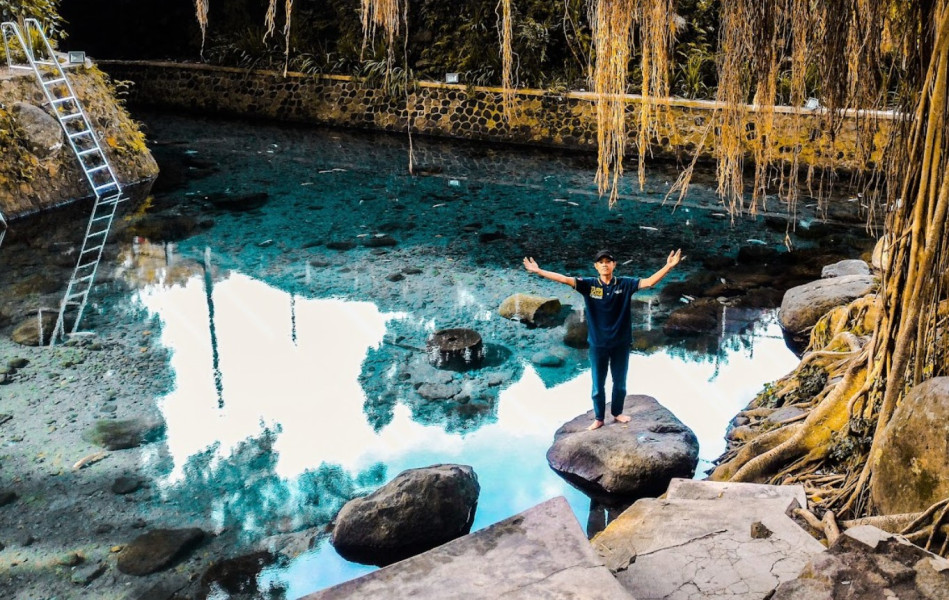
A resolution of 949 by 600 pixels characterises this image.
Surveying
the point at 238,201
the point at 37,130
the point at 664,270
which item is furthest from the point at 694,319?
the point at 37,130

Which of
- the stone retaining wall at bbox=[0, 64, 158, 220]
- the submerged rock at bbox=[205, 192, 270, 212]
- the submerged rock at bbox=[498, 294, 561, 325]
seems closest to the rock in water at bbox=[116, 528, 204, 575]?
the submerged rock at bbox=[498, 294, 561, 325]

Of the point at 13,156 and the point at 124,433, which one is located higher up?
the point at 13,156

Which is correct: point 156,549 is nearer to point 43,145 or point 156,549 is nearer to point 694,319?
point 694,319

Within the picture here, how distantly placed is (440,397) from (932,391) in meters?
3.68

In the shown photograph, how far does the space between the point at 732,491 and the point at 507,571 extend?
5.28 feet

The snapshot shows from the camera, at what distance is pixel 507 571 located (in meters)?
3.11

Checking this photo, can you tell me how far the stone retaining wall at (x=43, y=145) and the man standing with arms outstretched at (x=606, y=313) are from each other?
337 inches

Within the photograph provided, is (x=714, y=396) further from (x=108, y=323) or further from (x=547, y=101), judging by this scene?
(x=547, y=101)

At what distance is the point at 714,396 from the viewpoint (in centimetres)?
Answer: 671

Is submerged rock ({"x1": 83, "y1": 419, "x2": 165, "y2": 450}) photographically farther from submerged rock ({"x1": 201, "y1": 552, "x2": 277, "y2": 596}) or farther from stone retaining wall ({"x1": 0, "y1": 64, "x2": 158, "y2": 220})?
stone retaining wall ({"x1": 0, "y1": 64, "x2": 158, "y2": 220})

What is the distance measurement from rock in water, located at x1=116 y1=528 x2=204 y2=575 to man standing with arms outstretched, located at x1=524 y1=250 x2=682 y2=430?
8.07ft

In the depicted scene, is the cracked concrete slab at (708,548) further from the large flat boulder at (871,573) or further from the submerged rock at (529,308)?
the submerged rock at (529,308)

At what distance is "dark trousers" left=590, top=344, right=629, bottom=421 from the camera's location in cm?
553

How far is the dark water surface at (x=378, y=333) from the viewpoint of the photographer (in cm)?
564
